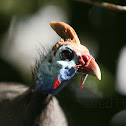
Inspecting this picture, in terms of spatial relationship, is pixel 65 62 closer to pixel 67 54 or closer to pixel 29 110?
pixel 67 54

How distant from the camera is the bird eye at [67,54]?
1578 mm

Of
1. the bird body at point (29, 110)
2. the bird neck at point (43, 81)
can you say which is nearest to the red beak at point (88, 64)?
the bird neck at point (43, 81)

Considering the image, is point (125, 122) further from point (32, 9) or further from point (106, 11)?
point (32, 9)

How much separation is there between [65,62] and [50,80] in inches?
7.0

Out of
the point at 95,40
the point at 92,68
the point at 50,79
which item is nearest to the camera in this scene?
the point at 92,68

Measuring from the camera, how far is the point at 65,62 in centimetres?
160

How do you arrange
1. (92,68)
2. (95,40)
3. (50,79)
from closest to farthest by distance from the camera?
(92,68), (50,79), (95,40)

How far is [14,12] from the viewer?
124 inches

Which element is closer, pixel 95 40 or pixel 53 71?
pixel 53 71

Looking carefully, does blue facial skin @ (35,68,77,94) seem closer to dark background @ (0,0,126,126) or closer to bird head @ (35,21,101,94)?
bird head @ (35,21,101,94)

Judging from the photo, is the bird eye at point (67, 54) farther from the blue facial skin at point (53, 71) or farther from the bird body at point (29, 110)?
the bird body at point (29, 110)

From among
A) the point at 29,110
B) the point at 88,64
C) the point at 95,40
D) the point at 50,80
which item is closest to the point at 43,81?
the point at 50,80

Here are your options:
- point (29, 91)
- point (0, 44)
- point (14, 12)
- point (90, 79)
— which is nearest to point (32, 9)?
point (14, 12)

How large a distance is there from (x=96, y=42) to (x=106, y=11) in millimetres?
400
